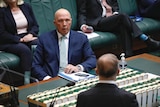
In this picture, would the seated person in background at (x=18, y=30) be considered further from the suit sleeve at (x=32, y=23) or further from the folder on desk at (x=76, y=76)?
the folder on desk at (x=76, y=76)

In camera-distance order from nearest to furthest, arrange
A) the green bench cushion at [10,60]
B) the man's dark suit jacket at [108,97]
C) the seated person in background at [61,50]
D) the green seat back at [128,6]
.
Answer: the man's dark suit jacket at [108,97] < the seated person in background at [61,50] < the green bench cushion at [10,60] < the green seat back at [128,6]

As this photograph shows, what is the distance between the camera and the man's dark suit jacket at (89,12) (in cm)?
540

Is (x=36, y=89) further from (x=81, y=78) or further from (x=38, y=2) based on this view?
(x=38, y=2)

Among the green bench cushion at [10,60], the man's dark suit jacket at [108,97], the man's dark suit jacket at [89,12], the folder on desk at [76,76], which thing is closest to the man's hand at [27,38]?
the green bench cushion at [10,60]

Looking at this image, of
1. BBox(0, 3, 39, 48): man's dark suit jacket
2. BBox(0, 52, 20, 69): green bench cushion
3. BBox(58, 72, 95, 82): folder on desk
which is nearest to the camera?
BBox(58, 72, 95, 82): folder on desk

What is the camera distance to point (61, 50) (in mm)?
3816

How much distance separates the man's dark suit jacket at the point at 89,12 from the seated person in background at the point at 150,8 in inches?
30.1

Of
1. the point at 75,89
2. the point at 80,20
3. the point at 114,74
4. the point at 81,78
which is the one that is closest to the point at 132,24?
the point at 80,20

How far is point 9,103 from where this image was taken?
8.57ft

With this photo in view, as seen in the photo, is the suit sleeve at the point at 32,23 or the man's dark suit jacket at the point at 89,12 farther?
the man's dark suit jacket at the point at 89,12

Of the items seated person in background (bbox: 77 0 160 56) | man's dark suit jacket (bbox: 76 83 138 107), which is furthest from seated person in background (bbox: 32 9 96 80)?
man's dark suit jacket (bbox: 76 83 138 107)

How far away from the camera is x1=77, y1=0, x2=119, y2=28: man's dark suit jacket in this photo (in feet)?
17.7

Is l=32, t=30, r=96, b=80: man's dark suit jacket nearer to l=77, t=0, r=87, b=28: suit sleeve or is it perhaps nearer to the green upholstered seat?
l=77, t=0, r=87, b=28: suit sleeve

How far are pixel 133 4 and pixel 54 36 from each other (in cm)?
249
